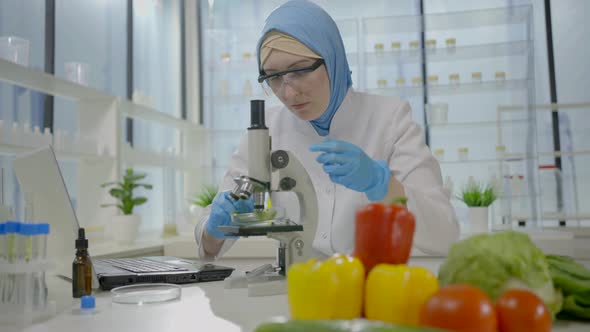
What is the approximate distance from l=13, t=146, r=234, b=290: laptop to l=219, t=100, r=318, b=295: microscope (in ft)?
0.75

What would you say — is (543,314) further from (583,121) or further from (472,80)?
(583,121)

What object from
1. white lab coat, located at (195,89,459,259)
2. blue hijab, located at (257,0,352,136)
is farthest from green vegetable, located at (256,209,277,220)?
blue hijab, located at (257,0,352,136)

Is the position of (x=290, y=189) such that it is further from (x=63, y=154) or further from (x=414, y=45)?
(x=414, y=45)

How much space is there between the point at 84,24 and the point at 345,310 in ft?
11.4

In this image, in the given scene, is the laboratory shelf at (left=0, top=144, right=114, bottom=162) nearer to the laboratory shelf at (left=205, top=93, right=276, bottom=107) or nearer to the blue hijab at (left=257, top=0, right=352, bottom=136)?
the blue hijab at (left=257, top=0, right=352, bottom=136)

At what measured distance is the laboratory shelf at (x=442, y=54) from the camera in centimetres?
444

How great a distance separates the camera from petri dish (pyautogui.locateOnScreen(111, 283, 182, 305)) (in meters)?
1.15

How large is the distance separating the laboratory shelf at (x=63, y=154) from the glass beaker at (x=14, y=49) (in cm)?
40

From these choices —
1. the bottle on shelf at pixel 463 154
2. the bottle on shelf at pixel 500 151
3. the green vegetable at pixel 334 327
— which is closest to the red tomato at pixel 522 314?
the green vegetable at pixel 334 327

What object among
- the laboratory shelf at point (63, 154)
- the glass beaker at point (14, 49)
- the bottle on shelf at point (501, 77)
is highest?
the bottle on shelf at point (501, 77)

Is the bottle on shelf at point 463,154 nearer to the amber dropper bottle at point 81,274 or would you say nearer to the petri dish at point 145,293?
the petri dish at point 145,293

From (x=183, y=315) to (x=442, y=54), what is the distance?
13.3ft

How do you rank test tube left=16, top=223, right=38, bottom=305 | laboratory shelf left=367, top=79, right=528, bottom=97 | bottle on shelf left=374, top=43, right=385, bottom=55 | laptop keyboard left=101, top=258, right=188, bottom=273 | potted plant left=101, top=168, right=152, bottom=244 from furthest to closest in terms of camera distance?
bottle on shelf left=374, top=43, right=385, bottom=55, laboratory shelf left=367, top=79, right=528, bottom=97, potted plant left=101, top=168, right=152, bottom=244, laptop keyboard left=101, top=258, right=188, bottom=273, test tube left=16, top=223, right=38, bottom=305

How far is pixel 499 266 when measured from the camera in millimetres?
771
